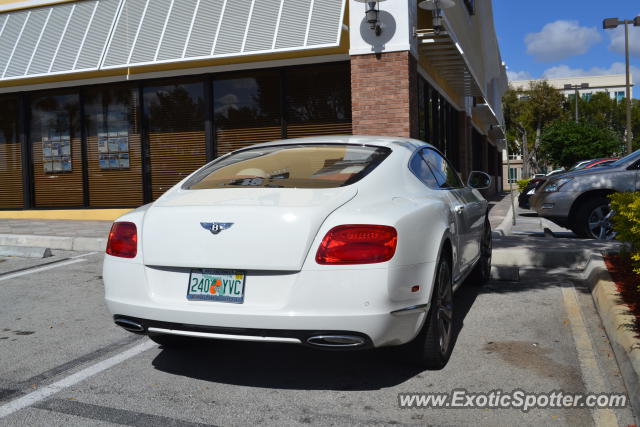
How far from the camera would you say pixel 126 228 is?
12.6ft

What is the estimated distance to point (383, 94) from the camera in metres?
11.0

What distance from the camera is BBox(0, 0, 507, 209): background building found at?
11.1m

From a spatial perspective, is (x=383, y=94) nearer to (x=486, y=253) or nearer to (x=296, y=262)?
(x=486, y=253)

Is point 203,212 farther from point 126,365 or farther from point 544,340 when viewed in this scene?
point 544,340

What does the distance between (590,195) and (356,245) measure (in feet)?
24.6

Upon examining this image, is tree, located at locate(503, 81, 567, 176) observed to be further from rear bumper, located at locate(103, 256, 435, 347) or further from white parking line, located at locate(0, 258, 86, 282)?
rear bumper, located at locate(103, 256, 435, 347)

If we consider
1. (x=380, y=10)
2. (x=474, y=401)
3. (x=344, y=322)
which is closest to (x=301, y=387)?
(x=344, y=322)

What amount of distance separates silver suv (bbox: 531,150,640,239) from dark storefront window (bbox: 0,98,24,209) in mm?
12360

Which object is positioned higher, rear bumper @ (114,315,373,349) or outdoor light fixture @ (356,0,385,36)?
outdoor light fixture @ (356,0,385,36)

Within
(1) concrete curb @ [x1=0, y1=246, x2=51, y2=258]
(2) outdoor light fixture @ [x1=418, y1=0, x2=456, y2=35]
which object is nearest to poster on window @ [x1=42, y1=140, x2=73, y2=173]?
(1) concrete curb @ [x1=0, y1=246, x2=51, y2=258]

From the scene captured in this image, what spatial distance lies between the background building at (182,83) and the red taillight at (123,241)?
296 inches

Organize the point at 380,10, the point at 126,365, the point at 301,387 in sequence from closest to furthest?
the point at 301,387, the point at 126,365, the point at 380,10

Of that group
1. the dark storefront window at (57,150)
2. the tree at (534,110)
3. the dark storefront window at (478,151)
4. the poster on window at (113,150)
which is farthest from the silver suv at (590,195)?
the tree at (534,110)

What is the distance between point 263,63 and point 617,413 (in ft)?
35.0
